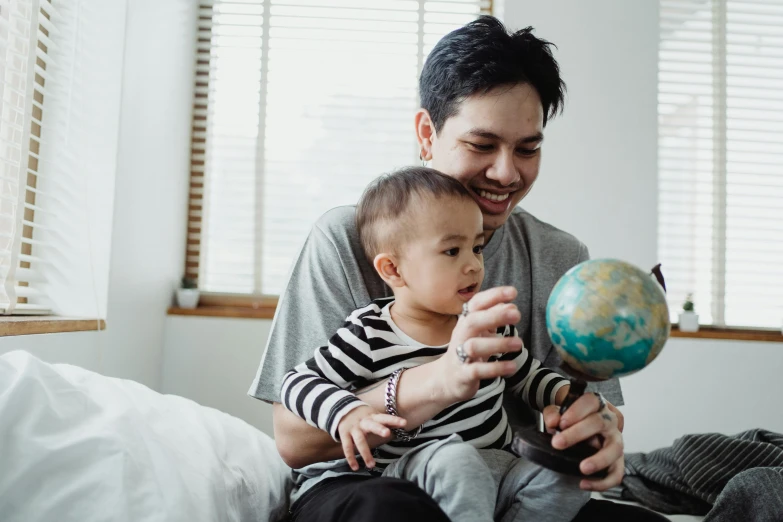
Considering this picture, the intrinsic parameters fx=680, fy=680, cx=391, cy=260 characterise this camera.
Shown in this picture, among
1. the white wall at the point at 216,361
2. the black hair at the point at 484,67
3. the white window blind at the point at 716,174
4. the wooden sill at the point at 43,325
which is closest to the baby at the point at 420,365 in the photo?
the black hair at the point at 484,67

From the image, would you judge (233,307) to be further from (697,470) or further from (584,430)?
(584,430)

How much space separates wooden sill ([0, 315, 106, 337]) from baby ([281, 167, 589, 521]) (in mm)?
958

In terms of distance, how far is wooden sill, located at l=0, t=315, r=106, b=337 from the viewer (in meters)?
1.76

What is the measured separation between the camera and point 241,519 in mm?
1233

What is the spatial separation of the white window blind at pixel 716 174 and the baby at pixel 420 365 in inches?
102

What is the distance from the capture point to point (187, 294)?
3.20 m

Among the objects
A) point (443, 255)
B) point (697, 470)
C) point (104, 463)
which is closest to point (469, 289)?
point (443, 255)

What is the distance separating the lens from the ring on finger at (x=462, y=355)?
2.99 ft

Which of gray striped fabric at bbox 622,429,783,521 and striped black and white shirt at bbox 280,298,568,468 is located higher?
striped black and white shirt at bbox 280,298,568,468

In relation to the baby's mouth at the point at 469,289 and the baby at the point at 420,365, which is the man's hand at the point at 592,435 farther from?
the baby's mouth at the point at 469,289

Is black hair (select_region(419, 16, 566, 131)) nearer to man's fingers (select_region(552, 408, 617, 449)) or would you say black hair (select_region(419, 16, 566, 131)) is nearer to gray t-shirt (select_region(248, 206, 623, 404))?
gray t-shirt (select_region(248, 206, 623, 404))

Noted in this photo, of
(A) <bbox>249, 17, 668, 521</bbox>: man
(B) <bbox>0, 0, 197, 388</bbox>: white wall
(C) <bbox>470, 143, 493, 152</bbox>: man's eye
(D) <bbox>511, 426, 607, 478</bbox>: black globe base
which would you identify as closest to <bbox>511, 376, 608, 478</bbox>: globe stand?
(D) <bbox>511, 426, 607, 478</bbox>: black globe base

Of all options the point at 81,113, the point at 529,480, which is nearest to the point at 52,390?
the point at 529,480

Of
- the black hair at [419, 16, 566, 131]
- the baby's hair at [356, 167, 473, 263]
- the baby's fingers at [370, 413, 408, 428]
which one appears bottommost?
the baby's fingers at [370, 413, 408, 428]
